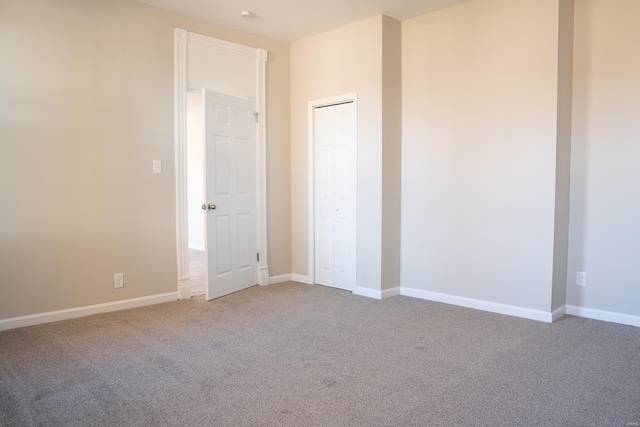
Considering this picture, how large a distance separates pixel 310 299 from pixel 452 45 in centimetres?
284

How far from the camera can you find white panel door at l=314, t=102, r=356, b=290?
183 inches

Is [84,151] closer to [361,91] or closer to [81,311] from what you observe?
[81,311]

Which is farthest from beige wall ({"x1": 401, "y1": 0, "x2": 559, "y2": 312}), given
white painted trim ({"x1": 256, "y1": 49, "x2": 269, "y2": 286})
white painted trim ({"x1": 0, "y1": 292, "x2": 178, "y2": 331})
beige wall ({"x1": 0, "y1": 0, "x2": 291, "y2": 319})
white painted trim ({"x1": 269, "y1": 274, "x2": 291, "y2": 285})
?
white painted trim ({"x1": 0, "y1": 292, "x2": 178, "y2": 331})

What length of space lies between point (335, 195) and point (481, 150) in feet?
5.28

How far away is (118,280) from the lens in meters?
3.93

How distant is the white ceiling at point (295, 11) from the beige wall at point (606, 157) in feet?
4.03

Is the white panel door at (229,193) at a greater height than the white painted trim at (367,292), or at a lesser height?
greater

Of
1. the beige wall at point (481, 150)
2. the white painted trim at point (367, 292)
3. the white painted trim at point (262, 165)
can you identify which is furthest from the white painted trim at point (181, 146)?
the beige wall at point (481, 150)

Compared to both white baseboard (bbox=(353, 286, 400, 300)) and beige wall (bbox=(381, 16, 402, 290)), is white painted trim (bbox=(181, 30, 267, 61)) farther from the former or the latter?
white baseboard (bbox=(353, 286, 400, 300))

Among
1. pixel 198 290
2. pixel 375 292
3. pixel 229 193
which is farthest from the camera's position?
pixel 198 290

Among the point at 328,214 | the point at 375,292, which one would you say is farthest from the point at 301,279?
the point at 375,292

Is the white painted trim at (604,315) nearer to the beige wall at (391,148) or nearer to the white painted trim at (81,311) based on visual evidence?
the beige wall at (391,148)

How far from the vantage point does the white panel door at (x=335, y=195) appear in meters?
4.64

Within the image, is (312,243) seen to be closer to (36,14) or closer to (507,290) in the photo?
(507,290)
